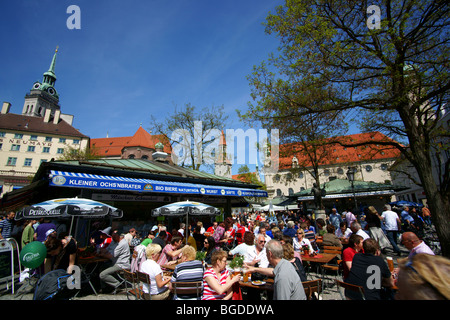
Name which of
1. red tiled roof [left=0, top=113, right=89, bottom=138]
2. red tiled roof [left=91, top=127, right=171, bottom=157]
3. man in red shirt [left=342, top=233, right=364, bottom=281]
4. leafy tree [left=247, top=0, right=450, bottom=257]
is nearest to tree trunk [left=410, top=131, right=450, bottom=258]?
leafy tree [left=247, top=0, right=450, bottom=257]

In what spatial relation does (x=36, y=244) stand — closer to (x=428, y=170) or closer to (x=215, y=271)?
(x=215, y=271)

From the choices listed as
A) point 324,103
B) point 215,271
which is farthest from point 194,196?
point 215,271

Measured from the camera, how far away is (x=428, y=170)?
7637 millimetres

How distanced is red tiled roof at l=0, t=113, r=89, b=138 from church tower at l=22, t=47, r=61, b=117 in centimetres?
1072

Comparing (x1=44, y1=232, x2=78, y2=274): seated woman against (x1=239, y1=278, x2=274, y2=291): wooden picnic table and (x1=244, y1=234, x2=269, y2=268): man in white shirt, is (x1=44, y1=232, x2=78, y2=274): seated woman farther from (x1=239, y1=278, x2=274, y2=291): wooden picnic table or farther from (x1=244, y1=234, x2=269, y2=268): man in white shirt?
(x1=244, y1=234, x2=269, y2=268): man in white shirt

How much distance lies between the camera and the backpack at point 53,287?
3006mm

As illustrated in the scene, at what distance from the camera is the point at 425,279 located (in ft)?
4.68

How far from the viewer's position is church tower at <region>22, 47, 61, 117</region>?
241 feet

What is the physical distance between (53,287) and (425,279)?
13.9 ft

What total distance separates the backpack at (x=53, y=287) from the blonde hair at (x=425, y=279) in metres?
4.07

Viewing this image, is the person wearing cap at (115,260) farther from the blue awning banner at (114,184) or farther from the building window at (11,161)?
the building window at (11,161)
